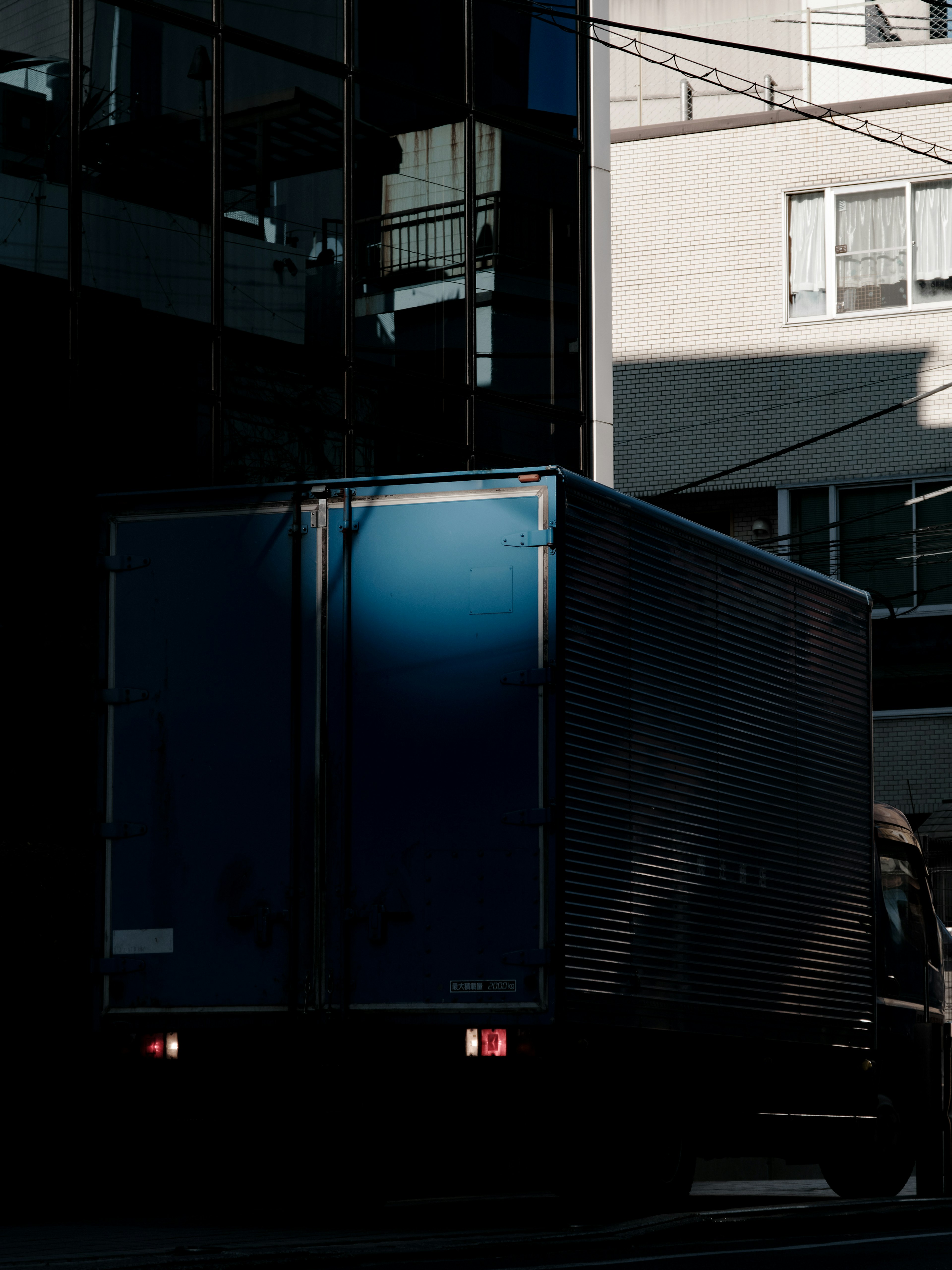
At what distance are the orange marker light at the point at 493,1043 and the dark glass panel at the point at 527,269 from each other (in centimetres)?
841

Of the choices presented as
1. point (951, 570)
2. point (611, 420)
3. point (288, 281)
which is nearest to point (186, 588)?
point (288, 281)

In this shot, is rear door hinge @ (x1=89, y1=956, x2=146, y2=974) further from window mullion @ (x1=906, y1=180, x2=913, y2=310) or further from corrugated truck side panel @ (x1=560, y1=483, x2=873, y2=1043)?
window mullion @ (x1=906, y1=180, x2=913, y2=310)

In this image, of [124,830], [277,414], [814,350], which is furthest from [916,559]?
[124,830]

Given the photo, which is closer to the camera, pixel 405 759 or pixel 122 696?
pixel 405 759

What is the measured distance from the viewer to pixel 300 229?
15891mm

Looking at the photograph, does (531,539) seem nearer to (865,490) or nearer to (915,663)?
(915,663)

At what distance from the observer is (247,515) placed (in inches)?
428

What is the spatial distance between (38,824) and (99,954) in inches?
101

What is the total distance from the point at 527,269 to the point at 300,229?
2.90m

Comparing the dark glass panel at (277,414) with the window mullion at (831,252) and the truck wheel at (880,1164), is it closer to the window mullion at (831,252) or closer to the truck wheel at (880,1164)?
the truck wheel at (880,1164)

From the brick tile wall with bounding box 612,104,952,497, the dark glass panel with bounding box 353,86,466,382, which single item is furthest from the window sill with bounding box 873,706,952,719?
the dark glass panel with bounding box 353,86,466,382

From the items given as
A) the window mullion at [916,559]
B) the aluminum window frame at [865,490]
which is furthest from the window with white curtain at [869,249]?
the window mullion at [916,559]

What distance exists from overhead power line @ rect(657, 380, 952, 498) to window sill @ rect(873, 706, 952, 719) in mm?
3873

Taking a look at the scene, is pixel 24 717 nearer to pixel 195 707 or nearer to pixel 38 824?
pixel 38 824
